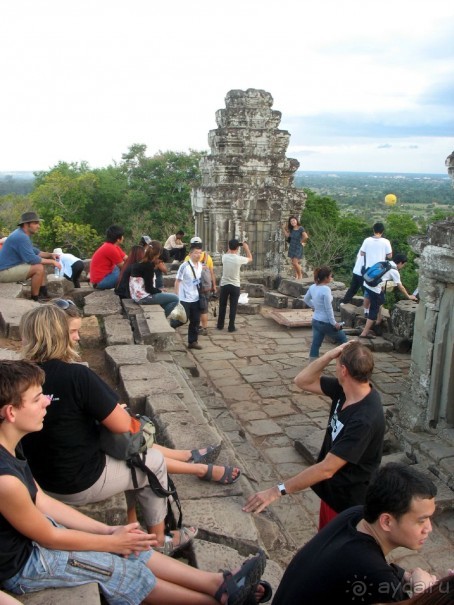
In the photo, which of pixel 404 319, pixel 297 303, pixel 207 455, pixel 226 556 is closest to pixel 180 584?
pixel 226 556

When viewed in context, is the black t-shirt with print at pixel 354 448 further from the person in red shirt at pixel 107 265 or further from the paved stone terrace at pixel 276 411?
the person in red shirt at pixel 107 265

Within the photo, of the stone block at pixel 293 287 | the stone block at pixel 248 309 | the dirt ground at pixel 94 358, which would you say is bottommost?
the stone block at pixel 248 309

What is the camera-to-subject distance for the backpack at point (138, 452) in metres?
3.10

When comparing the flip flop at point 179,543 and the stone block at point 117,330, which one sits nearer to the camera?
the flip flop at point 179,543

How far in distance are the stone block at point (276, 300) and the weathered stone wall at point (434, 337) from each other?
5494 mm

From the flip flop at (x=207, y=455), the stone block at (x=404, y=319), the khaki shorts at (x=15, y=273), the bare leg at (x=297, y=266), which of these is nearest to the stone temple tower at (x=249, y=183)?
the bare leg at (x=297, y=266)

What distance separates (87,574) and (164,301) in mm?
5940

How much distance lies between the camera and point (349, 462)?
3211 mm

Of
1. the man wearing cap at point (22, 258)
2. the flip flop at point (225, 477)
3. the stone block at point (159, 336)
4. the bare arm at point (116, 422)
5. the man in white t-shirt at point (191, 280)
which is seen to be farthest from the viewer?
the man in white t-shirt at point (191, 280)

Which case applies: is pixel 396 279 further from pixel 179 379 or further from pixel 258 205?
pixel 258 205

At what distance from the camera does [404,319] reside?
8.64 metres

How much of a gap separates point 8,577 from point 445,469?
377 cm

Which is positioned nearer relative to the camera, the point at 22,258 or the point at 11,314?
the point at 11,314

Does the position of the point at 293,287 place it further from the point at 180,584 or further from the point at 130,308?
the point at 180,584
